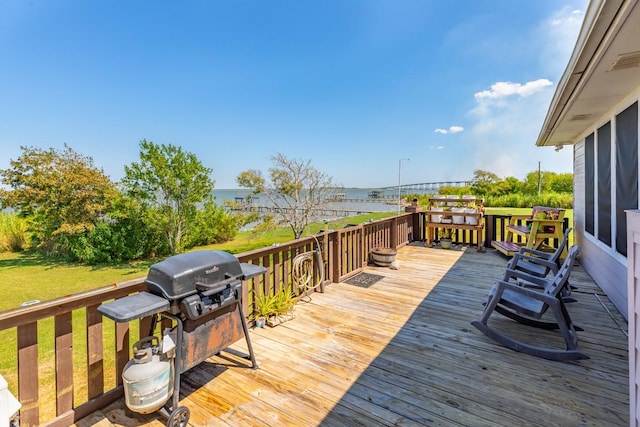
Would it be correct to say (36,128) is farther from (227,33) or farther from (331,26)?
(331,26)

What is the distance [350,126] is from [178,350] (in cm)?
2078

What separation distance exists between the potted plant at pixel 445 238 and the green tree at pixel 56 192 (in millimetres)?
12849

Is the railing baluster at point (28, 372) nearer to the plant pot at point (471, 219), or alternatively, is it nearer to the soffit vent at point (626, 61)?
the soffit vent at point (626, 61)

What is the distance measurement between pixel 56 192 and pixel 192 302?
44.5 ft

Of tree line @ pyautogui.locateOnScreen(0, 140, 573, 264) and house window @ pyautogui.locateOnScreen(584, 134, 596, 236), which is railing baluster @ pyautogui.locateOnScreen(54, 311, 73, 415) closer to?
house window @ pyautogui.locateOnScreen(584, 134, 596, 236)

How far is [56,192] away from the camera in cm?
1113

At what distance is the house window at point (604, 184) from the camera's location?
12.0 feet

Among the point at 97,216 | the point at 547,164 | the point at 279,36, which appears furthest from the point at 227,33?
the point at 547,164

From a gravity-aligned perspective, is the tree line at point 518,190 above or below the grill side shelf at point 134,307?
above

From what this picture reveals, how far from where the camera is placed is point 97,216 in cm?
1210

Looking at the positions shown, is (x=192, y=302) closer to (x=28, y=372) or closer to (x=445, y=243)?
(x=28, y=372)

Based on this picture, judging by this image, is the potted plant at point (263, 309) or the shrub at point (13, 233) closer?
the potted plant at point (263, 309)

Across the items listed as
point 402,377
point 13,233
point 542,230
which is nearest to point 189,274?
point 402,377

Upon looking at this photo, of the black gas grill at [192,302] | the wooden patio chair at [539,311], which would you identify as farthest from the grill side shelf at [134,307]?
the wooden patio chair at [539,311]
